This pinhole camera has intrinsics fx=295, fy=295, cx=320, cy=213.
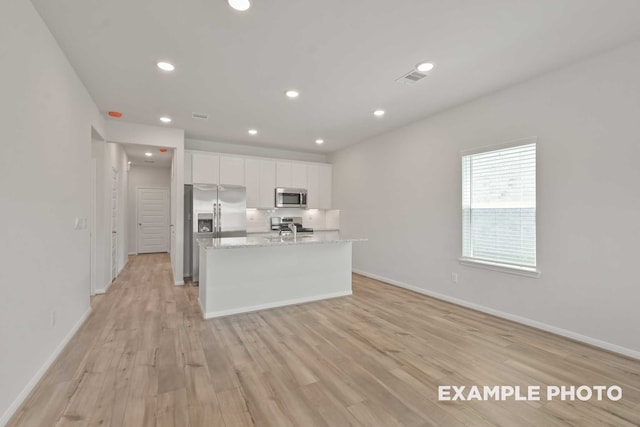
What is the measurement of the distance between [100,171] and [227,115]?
2.17 metres

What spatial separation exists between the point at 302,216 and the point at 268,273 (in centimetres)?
318

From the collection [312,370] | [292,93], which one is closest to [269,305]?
[312,370]

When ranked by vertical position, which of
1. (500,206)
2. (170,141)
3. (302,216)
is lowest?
(302,216)

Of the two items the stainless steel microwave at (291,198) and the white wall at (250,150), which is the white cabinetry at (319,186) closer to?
the stainless steel microwave at (291,198)

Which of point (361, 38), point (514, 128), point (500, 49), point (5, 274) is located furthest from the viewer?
point (514, 128)

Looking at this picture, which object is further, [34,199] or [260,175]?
[260,175]

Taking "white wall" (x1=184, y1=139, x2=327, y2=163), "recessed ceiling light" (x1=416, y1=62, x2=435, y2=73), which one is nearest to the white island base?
"recessed ceiling light" (x1=416, y1=62, x2=435, y2=73)

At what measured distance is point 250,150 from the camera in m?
6.50

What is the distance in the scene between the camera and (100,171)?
180 inches

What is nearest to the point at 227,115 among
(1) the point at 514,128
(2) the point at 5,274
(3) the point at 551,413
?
(2) the point at 5,274

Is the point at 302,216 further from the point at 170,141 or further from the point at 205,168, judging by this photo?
the point at 170,141

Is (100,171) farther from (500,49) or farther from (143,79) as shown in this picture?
(500,49)

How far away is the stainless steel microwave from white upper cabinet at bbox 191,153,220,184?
1314mm

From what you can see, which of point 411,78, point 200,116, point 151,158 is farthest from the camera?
point 151,158
